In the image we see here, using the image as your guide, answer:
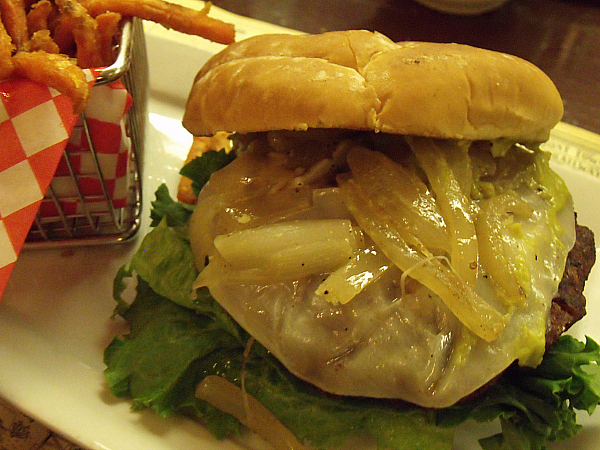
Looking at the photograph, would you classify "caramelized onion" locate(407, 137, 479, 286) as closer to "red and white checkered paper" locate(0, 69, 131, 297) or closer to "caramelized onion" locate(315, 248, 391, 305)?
"caramelized onion" locate(315, 248, 391, 305)

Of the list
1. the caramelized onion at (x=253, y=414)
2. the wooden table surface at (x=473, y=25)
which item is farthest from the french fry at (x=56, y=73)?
the wooden table surface at (x=473, y=25)

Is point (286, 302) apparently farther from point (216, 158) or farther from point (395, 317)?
point (216, 158)

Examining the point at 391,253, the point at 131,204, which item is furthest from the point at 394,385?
the point at 131,204

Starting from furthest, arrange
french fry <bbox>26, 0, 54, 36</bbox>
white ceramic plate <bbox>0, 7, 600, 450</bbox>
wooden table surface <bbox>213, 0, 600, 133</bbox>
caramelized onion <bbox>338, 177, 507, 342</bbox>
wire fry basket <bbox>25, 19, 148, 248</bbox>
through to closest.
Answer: wooden table surface <bbox>213, 0, 600, 133</bbox>
wire fry basket <bbox>25, 19, 148, 248</bbox>
french fry <bbox>26, 0, 54, 36</bbox>
white ceramic plate <bbox>0, 7, 600, 450</bbox>
caramelized onion <bbox>338, 177, 507, 342</bbox>

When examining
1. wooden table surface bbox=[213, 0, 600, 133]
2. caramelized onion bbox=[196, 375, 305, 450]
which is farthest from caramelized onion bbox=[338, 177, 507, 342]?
wooden table surface bbox=[213, 0, 600, 133]

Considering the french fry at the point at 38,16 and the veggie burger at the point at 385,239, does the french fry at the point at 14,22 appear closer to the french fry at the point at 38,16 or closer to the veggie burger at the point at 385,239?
the french fry at the point at 38,16

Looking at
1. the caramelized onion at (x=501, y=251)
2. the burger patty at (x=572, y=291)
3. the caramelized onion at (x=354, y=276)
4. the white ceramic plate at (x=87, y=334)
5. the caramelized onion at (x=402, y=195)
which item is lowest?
the white ceramic plate at (x=87, y=334)

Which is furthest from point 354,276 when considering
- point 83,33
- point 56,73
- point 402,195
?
point 83,33
